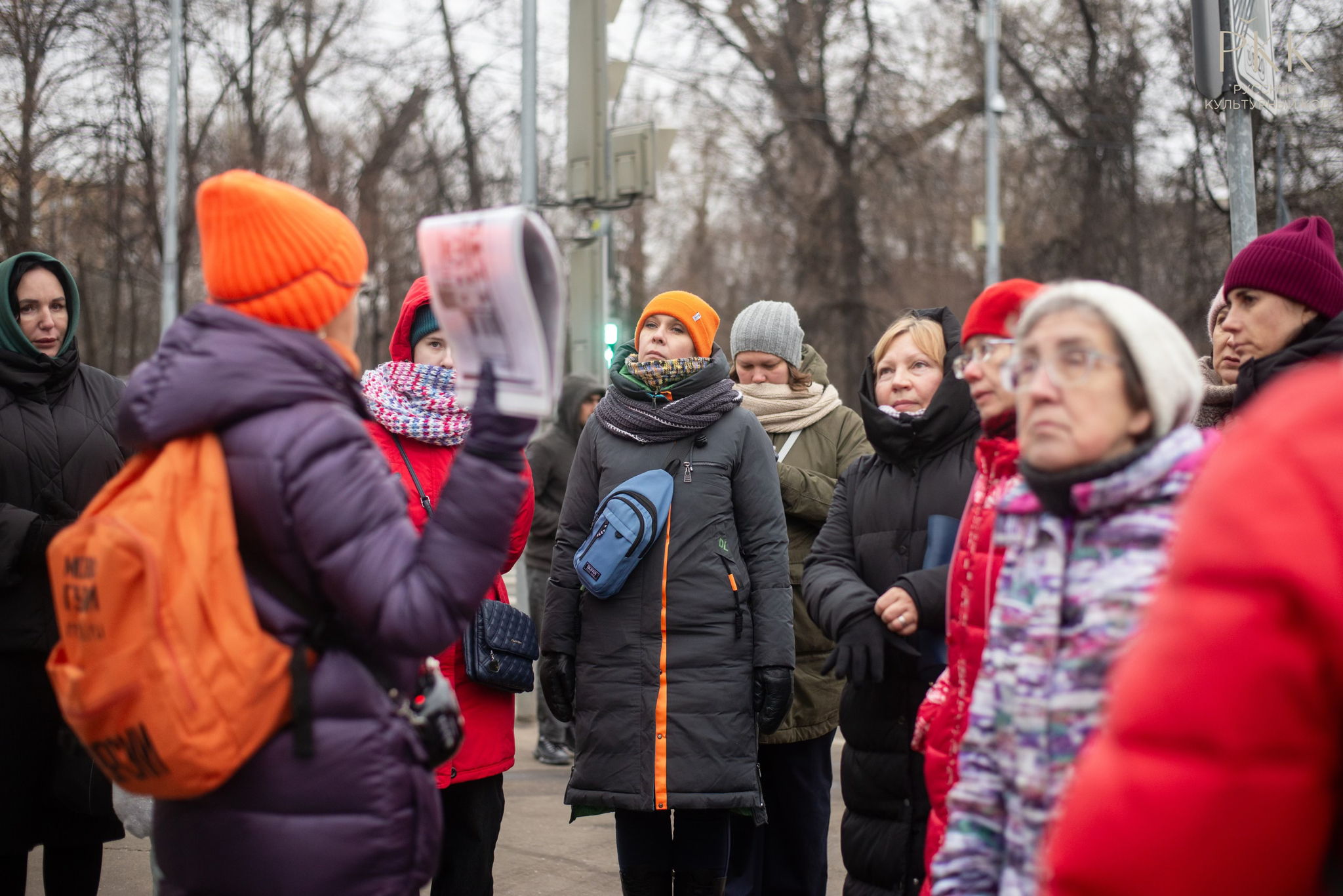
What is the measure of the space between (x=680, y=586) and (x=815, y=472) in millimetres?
1021

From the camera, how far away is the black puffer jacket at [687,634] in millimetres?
3854

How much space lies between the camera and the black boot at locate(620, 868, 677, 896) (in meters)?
4.00

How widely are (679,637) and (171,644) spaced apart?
2.01m

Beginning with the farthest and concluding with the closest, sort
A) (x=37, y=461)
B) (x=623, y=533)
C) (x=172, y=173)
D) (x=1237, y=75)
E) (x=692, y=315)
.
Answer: (x=172, y=173) → (x=1237, y=75) → (x=692, y=315) → (x=37, y=461) → (x=623, y=533)

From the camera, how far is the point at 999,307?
294 centimetres

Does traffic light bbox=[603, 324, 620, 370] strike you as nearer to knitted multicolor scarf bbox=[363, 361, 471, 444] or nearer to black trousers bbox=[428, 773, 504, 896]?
knitted multicolor scarf bbox=[363, 361, 471, 444]

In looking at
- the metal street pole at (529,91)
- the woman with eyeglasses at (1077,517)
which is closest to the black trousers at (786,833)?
the woman with eyeglasses at (1077,517)

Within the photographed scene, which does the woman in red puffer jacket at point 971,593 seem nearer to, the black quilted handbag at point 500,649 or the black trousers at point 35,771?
the black quilted handbag at point 500,649

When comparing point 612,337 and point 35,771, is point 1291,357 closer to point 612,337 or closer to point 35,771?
point 35,771

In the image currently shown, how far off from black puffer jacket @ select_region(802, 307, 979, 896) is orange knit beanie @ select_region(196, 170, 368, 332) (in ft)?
5.03

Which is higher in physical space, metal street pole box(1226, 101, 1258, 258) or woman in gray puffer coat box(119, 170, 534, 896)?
metal street pole box(1226, 101, 1258, 258)

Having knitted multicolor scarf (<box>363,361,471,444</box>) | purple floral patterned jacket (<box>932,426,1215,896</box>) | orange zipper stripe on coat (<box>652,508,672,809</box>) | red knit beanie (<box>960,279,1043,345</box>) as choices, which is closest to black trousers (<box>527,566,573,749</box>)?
orange zipper stripe on coat (<box>652,508,672,809</box>)

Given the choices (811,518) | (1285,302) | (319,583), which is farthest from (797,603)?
(319,583)

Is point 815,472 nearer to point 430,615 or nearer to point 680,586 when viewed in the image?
point 680,586
